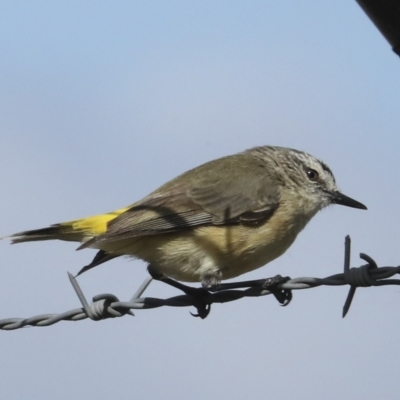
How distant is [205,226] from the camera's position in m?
6.43

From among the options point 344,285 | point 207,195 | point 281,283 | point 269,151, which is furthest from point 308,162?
point 344,285

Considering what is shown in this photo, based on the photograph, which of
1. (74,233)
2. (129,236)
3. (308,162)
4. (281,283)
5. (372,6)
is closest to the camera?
(372,6)

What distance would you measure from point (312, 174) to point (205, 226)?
1551 millimetres

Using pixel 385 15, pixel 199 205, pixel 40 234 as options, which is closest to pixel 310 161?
pixel 199 205

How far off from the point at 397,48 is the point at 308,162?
4.02 metres

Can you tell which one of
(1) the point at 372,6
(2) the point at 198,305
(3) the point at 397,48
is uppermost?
(1) the point at 372,6

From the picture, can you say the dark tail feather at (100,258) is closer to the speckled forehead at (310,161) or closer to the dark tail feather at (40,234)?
the dark tail feather at (40,234)

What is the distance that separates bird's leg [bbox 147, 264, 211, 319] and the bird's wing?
0.52m

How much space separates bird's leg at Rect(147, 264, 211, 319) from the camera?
242 inches

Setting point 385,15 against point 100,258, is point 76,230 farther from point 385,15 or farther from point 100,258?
point 385,15

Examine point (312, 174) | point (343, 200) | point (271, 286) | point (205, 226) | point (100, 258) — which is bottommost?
point (343, 200)

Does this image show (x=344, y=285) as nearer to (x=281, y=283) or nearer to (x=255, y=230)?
(x=281, y=283)

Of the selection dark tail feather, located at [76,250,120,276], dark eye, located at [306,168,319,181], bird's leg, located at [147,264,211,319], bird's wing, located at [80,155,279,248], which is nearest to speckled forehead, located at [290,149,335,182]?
dark eye, located at [306,168,319,181]

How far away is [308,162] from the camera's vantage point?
754 cm
